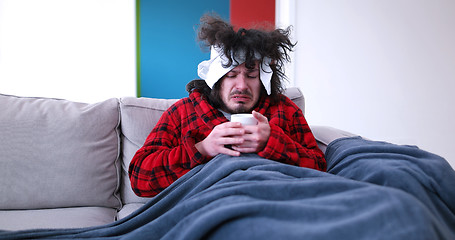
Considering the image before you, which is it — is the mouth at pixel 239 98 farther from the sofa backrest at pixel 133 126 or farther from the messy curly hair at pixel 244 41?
the sofa backrest at pixel 133 126

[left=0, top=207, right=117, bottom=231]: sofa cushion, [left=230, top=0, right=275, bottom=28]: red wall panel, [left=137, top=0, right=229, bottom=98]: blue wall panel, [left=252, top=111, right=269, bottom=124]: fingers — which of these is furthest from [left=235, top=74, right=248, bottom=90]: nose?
[left=230, top=0, right=275, bottom=28]: red wall panel

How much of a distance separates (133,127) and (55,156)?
1.09ft

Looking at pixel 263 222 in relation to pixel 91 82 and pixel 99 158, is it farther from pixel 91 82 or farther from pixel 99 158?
pixel 91 82

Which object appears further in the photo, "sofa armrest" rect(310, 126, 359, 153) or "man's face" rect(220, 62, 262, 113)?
"sofa armrest" rect(310, 126, 359, 153)

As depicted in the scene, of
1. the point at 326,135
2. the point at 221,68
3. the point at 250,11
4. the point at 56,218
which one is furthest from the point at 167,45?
the point at 56,218

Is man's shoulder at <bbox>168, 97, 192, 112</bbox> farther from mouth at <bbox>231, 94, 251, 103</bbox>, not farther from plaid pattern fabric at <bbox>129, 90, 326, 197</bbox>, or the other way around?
mouth at <bbox>231, 94, 251, 103</bbox>

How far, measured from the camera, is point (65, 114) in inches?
56.0

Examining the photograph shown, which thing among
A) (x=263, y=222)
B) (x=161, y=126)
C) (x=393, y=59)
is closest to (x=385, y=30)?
(x=393, y=59)

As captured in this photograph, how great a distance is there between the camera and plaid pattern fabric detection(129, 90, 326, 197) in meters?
1.14

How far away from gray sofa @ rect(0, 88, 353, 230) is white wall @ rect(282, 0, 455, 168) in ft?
4.32

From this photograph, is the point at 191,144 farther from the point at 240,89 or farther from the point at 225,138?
the point at 240,89

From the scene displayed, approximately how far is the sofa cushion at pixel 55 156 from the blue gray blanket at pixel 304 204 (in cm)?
45

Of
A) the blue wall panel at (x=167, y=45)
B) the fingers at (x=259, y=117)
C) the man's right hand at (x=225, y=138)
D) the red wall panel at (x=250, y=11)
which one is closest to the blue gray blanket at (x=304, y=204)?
the man's right hand at (x=225, y=138)

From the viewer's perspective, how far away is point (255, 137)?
1.08m
